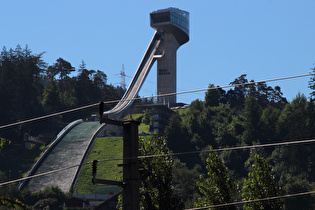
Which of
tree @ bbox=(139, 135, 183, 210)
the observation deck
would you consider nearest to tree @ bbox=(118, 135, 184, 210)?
tree @ bbox=(139, 135, 183, 210)

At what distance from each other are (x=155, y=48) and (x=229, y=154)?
32706mm

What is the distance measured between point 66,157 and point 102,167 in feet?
23.0

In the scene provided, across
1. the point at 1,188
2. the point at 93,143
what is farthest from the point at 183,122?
the point at 1,188

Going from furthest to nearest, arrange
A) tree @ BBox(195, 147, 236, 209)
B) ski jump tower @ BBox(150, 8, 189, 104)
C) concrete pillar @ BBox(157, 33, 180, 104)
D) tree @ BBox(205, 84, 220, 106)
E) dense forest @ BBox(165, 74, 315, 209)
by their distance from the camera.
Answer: tree @ BBox(205, 84, 220, 106) < ski jump tower @ BBox(150, 8, 189, 104) < concrete pillar @ BBox(157, 33, 180, 104) < dense forest @ BBox(165, 74, 315, 209) < tree @ BBox(195, 147, 236, 209)

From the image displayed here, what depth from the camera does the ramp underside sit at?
98.0m

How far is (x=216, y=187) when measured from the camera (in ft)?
109

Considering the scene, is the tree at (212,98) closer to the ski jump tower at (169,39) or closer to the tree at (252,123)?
the ski jump tower at (169,39)

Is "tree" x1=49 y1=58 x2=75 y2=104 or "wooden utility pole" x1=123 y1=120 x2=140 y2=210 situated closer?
"wooden utility pole" x1=123 y1=120 x2=140 y2=210

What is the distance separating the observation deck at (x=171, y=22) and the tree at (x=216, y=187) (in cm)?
10388

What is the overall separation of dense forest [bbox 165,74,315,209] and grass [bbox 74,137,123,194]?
12.0 metres

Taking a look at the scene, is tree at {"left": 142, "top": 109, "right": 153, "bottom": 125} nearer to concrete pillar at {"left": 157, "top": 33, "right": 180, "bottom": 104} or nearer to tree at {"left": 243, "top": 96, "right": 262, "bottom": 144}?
concrete pillar at {"left": 157, "top": 33, "right": 180, "bottom": 104}

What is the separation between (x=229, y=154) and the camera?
121 m

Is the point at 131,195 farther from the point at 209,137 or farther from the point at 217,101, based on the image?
the point at 217,101

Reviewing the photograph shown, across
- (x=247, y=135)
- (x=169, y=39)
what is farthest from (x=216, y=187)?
(x=169, y=39)
